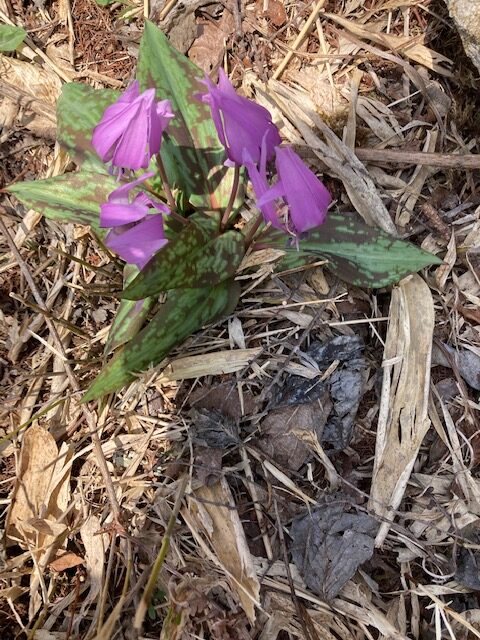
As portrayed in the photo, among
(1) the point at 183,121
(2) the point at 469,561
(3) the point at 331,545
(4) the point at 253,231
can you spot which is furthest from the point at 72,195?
(2) the point at 469,561

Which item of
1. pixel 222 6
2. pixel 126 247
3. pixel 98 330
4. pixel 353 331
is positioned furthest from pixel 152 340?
pixel 222 6

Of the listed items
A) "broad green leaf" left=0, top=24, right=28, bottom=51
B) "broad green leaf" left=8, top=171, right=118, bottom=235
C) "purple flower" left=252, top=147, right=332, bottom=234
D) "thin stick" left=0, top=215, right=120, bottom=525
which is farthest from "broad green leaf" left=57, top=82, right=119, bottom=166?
"purple flower" left=252, top=147, right=332, bottom=234

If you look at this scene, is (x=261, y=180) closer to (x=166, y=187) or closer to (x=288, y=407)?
(x=166, y=187)

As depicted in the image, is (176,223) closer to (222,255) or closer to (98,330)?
(222,255)

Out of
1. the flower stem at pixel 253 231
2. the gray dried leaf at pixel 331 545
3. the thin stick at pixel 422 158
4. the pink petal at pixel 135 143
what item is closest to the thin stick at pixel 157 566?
the gray dried leaf at pixel 331 545

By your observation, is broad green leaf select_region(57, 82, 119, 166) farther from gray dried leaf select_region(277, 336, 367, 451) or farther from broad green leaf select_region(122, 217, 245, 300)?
gray dried leaf select_region(277, 336, 367, 451)
